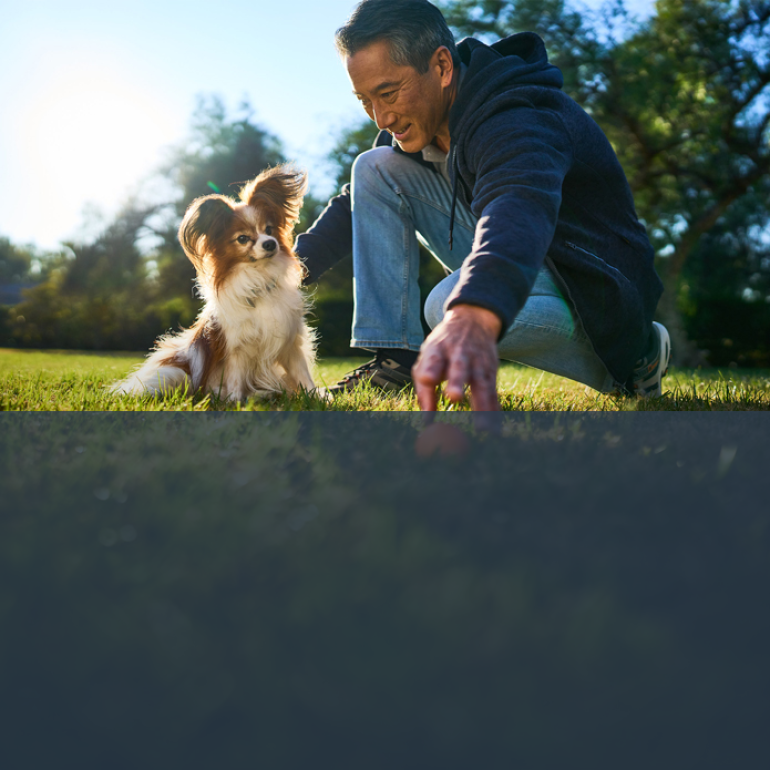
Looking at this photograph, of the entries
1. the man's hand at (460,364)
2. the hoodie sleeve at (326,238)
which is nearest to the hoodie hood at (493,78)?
the hoodie sleeve at (326,238)

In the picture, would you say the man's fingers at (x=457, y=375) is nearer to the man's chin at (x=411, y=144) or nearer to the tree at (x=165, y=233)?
the man's chin at (x=411, y=144)

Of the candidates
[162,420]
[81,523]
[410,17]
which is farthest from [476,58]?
[81,523]

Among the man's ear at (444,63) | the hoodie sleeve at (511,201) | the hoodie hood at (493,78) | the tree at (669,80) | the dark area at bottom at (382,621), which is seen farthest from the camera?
the tree at (669,80)

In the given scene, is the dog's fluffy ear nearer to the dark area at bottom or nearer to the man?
the man

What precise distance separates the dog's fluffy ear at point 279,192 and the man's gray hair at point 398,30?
1.21 meters

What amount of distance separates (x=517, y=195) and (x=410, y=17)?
3.96 feet

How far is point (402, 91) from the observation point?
8.79ft

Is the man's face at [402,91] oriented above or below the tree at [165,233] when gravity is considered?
below

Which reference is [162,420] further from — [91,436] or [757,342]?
[757,342]

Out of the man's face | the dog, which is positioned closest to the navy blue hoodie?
the man's face

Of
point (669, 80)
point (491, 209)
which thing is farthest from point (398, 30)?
point (669, 80)

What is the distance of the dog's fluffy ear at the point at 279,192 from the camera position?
375 centimetres

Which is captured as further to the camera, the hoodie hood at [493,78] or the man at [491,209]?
the hoodie hood at [493,78]

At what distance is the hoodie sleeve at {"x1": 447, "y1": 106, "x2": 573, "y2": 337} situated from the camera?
4.91ft
